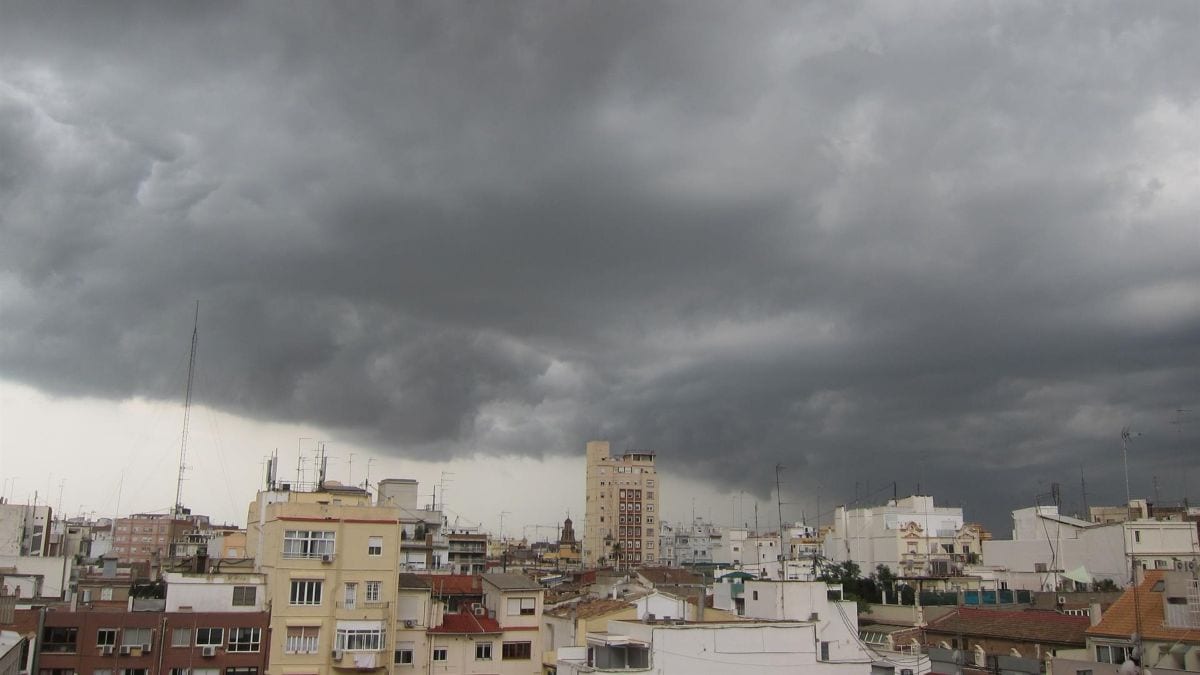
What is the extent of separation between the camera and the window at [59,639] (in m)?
54.2

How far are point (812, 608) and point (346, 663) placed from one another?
2771 cm

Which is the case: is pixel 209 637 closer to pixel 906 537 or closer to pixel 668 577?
pixel 668 577

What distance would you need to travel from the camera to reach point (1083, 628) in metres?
58.1

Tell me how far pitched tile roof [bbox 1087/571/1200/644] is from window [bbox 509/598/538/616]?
34163 mm

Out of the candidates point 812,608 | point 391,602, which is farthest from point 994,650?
point 391,602

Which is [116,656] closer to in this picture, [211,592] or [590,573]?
[211,592]

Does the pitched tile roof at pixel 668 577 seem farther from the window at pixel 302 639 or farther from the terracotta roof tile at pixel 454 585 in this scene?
the window at pixel 302 639

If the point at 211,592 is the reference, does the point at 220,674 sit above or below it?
below

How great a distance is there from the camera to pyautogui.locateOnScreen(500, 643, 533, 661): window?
65500 millimetres

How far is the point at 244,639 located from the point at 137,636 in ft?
18.8

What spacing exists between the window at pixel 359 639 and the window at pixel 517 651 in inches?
356

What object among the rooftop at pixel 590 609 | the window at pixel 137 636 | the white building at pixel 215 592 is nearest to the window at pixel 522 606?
the rooftop at pixel 590 609

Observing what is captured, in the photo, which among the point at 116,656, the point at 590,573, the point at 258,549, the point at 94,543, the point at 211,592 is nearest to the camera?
the point at 116,656

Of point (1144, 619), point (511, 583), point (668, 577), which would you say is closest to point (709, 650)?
point (511, 583)
